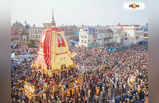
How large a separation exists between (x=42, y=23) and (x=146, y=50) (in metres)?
1.16

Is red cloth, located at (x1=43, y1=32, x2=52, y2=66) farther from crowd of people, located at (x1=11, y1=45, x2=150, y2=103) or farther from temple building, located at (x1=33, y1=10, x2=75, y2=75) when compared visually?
crowd of people, located at (x1=11, y1=45, x2=150, y2=103)

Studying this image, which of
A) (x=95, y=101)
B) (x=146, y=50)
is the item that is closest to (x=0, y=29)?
(x=95, y=101)

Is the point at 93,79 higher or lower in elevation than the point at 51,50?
lower

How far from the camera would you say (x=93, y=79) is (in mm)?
1997

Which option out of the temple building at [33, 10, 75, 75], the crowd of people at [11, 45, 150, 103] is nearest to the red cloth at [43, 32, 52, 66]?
the temple building at [33, 10, 75, 75]

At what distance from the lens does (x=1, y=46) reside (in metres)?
1.83

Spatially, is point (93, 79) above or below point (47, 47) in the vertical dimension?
below

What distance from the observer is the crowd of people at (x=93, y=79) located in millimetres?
1901

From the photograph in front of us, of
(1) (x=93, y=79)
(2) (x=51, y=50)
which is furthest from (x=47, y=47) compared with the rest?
(1) (x=93, y=79)

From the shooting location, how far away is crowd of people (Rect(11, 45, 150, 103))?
1.90 meters

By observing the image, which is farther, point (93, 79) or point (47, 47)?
point (93, 79)

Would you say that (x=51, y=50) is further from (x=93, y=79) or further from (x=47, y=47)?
(x=93, y=79)

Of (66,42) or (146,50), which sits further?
(146,50)

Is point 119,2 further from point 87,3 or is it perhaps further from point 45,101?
point 45,101
